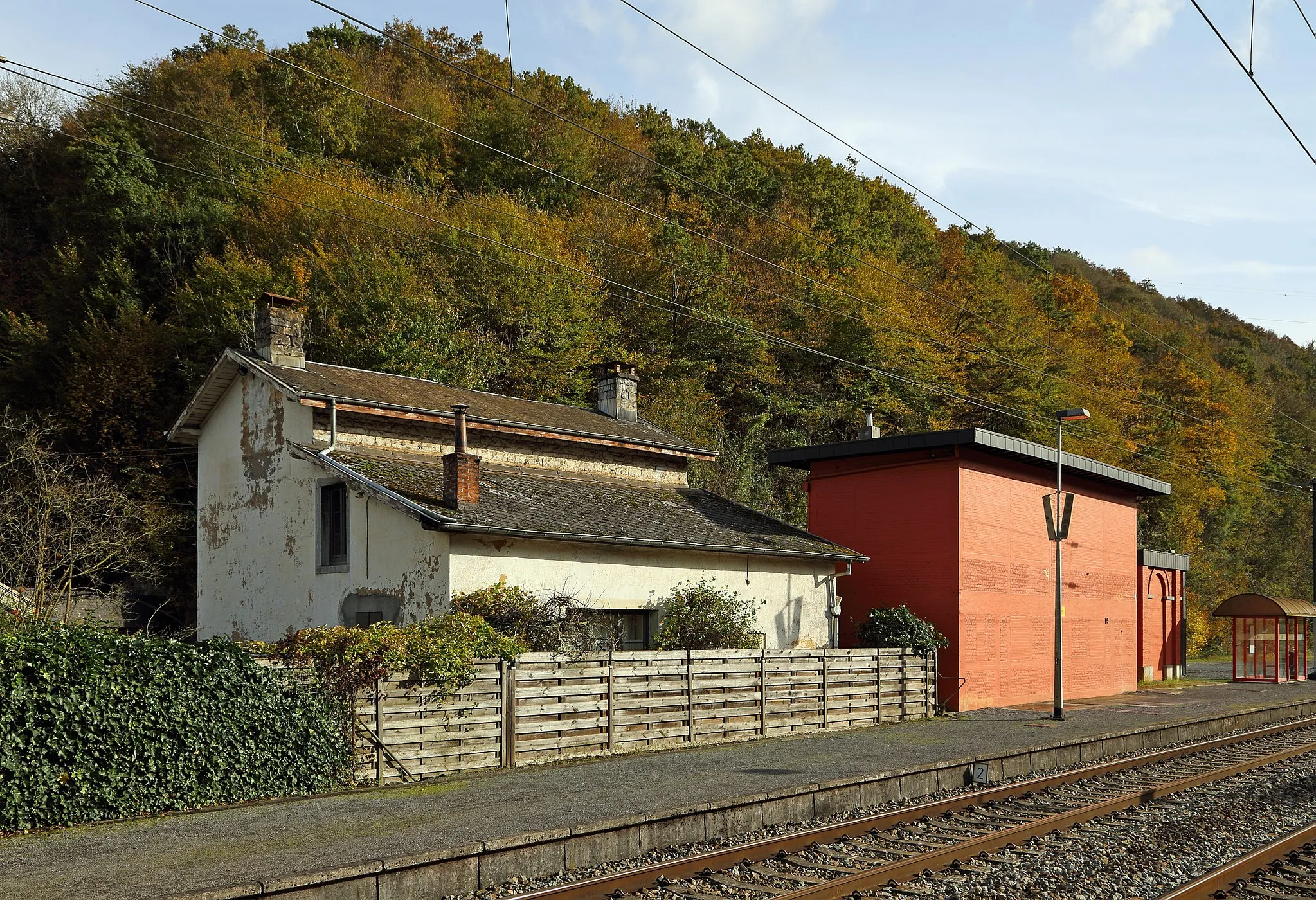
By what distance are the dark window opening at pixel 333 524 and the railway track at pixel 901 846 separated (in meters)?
11.2

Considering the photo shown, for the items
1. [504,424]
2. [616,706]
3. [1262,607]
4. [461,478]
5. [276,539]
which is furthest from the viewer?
[1262,607]

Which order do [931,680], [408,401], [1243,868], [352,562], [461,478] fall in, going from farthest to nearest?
[931,680]
[408,401]
[352,562]
[461,478]
[1243,868]

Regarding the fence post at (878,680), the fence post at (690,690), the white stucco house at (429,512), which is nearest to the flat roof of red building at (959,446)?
the white stucco house at (429,512)

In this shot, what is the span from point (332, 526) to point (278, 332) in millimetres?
4807

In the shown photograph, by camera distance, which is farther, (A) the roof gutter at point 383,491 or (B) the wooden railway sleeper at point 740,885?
(A) the roof gutter at point 383,491

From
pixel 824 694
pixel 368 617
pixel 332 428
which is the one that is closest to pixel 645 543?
pixel 824 694

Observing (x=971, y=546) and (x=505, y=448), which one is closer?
(x=505, y=448)

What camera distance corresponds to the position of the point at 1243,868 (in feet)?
27.9

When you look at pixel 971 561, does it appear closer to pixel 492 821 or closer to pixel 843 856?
pixel 843 856

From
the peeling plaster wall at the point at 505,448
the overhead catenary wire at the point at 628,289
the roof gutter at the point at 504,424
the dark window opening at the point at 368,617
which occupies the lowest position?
the dark window opening at the point at 368,617

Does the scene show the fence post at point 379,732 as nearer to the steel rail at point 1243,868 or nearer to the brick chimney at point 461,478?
the brick chimney at point 461,478

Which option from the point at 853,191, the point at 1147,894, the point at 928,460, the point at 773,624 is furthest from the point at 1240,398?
the point at 1147,894

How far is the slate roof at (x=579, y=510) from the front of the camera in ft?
55.2

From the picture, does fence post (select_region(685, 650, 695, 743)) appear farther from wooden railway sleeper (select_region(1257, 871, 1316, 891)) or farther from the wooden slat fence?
wooden railway sleeper (select_region(1257, 871, 1316, 891))
